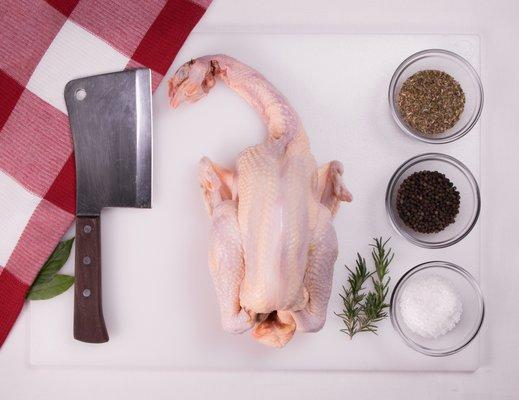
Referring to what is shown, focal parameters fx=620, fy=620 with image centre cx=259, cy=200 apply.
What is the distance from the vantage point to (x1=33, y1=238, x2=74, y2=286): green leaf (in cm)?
141

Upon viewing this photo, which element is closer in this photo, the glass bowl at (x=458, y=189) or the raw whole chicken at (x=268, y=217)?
the raw whole chicken at (x=268, y=217)

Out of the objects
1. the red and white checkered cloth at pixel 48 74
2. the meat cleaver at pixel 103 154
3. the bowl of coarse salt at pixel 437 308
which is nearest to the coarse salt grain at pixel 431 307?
the bowl of coarse salt at pixel 437 308

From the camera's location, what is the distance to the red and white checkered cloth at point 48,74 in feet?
4.58

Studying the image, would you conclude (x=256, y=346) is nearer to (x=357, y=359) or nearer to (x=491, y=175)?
(x=357, y=359)

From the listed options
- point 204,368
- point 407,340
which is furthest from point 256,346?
point 407,340

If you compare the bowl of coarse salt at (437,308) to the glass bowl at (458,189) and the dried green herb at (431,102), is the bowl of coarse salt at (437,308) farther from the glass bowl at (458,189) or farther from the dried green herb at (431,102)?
the dried green herb at (431,102)

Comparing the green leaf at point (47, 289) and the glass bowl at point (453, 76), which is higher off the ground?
the glass bowl at point (453, 76)

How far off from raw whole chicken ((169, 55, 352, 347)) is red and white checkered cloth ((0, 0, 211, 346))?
143 millimetres

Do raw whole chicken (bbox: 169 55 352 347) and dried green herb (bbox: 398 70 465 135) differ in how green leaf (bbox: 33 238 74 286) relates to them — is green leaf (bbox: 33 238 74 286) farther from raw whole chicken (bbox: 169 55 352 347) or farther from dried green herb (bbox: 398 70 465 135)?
dried green herb (bbox: 398 70 465 135)

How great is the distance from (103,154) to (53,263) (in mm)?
279

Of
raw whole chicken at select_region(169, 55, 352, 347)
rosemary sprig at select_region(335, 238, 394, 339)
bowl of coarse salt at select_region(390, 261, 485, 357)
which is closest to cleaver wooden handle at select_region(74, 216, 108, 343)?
raw whole chicken at select_region(169, 55, 352, 347)

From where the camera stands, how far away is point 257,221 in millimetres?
1202

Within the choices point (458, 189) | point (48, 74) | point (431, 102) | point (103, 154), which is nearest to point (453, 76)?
point (431, 102)

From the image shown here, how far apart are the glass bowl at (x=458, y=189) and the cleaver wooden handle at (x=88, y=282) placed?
25.7 inches
